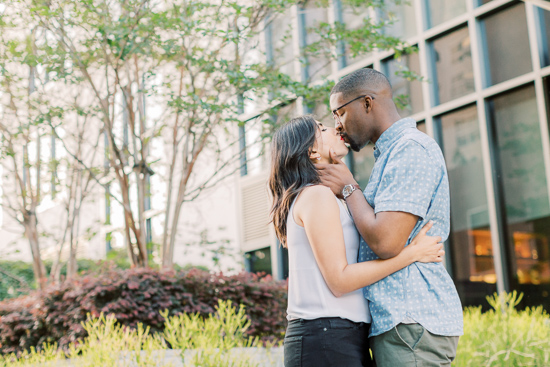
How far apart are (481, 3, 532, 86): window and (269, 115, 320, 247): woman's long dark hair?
6666 millimetres

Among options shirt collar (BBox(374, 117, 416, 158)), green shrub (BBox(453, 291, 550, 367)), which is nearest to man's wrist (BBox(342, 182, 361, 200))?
shirt collar (BBox(374, 117, 416, 158))

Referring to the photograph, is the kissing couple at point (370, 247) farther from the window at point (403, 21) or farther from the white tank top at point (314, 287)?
the window at point (403, 21)

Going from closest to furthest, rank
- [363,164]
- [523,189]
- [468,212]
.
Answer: [523,189] < [468,212] < [363,164]

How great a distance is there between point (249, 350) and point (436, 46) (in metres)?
6.33

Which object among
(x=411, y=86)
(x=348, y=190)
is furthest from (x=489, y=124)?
(x=348, y=190)

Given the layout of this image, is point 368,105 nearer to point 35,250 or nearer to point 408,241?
point 408,241

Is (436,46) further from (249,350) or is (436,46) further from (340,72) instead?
(249,350)

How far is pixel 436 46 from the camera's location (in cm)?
979

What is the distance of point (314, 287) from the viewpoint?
8.46ft

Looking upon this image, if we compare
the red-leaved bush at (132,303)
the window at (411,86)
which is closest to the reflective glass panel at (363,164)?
the window at (411,86)

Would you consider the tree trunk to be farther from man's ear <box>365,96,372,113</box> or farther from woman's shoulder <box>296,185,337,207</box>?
man's ear <box>365,96,372,113</box>

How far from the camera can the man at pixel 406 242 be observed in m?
2.38

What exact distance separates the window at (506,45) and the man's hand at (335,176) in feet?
22.0

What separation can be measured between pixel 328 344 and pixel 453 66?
7861 millimetres
